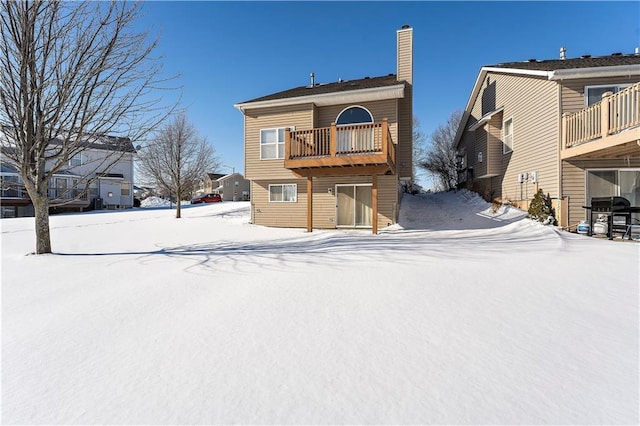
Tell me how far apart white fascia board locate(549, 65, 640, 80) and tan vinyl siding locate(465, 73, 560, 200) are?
0.49m

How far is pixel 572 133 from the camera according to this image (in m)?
9.59

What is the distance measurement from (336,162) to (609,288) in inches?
298

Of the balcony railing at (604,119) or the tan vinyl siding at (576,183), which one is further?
the tan vinyl siding at (576,183)

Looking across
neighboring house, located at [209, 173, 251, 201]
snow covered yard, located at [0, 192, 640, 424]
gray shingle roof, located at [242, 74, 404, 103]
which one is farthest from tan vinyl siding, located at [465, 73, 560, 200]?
neighboring house, located at [209, 173, 251, 201]

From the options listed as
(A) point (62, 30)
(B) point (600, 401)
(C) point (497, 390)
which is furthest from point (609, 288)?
(A) point (62, 30)

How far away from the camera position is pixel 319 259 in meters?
5.59

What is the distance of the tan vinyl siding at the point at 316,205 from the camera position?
39.1 ft

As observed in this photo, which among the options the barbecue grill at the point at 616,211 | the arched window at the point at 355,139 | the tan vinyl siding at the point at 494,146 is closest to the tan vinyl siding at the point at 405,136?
the arched window at the point at 355,139

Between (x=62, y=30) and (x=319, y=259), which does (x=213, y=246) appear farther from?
(x=62, y=30)

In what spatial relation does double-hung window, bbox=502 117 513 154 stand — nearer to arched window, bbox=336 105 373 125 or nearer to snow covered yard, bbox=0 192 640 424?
arched window, bbox=336 105 373 125

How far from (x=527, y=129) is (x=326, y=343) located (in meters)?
13.4

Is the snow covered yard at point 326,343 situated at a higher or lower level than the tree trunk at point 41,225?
lower

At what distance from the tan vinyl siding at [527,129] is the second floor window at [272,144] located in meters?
10.1

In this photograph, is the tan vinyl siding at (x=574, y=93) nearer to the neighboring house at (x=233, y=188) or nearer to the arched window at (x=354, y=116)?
the arched window at (x=354, y=116)
